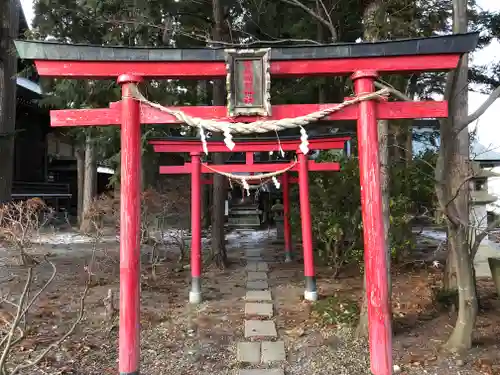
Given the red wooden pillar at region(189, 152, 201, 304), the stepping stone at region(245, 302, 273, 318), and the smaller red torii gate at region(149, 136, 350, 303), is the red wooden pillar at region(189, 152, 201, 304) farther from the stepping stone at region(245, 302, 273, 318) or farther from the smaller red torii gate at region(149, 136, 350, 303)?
the stepping stone at region(245, 302, 273, 318)

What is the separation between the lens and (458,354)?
4367 millimetres

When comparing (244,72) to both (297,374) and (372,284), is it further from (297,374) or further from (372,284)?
(297,374)

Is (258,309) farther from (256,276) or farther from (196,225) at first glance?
(256,276)

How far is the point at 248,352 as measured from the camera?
16.0 ft

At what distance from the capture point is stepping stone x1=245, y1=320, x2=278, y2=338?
5488mm

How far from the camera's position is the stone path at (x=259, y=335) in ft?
15.0

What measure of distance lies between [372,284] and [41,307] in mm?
5329

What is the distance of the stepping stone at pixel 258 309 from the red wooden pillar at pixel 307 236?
0.79 meters

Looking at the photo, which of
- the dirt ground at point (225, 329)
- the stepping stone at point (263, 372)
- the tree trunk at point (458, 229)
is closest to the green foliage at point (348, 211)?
the dirt ground at point (225, 329)

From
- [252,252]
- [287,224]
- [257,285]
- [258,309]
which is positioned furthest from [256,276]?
[252,252]

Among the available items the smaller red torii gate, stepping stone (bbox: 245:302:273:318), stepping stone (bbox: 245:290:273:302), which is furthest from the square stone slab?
stepping stone (bbox: 245:302:273:318)

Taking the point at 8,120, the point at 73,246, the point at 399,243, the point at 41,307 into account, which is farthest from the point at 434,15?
the point at 73,246

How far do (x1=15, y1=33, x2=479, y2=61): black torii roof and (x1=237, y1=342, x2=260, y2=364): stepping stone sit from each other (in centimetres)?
A: 323

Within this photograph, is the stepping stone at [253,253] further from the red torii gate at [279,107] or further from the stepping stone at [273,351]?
the red torii gate at [279,107]
